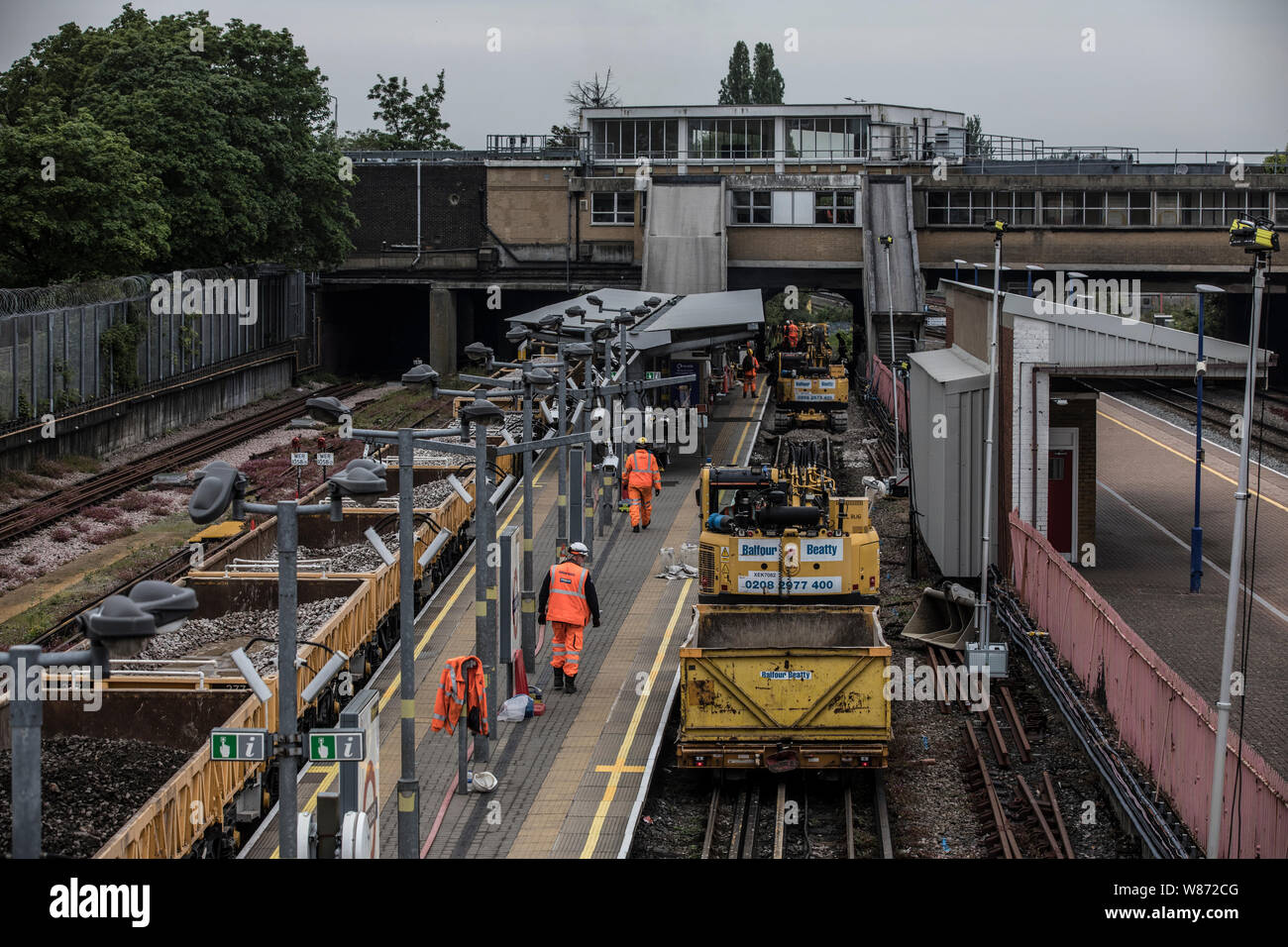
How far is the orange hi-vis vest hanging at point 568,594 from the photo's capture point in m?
18.4

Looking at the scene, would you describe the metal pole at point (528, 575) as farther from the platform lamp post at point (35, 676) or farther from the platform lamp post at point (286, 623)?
the platform lamp post at point (35, 676)

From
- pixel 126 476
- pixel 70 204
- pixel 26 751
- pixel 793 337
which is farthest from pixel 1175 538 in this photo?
pixel 70 204

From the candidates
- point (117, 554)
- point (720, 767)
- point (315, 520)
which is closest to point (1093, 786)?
point (720, 767)

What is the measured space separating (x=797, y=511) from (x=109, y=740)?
7.98 m

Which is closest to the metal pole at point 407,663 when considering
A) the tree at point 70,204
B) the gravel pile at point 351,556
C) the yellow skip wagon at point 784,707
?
the yellow skip wagon at point 784,707

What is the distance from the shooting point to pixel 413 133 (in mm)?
105500

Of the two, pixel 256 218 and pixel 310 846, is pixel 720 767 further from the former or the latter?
pixel 256 218
